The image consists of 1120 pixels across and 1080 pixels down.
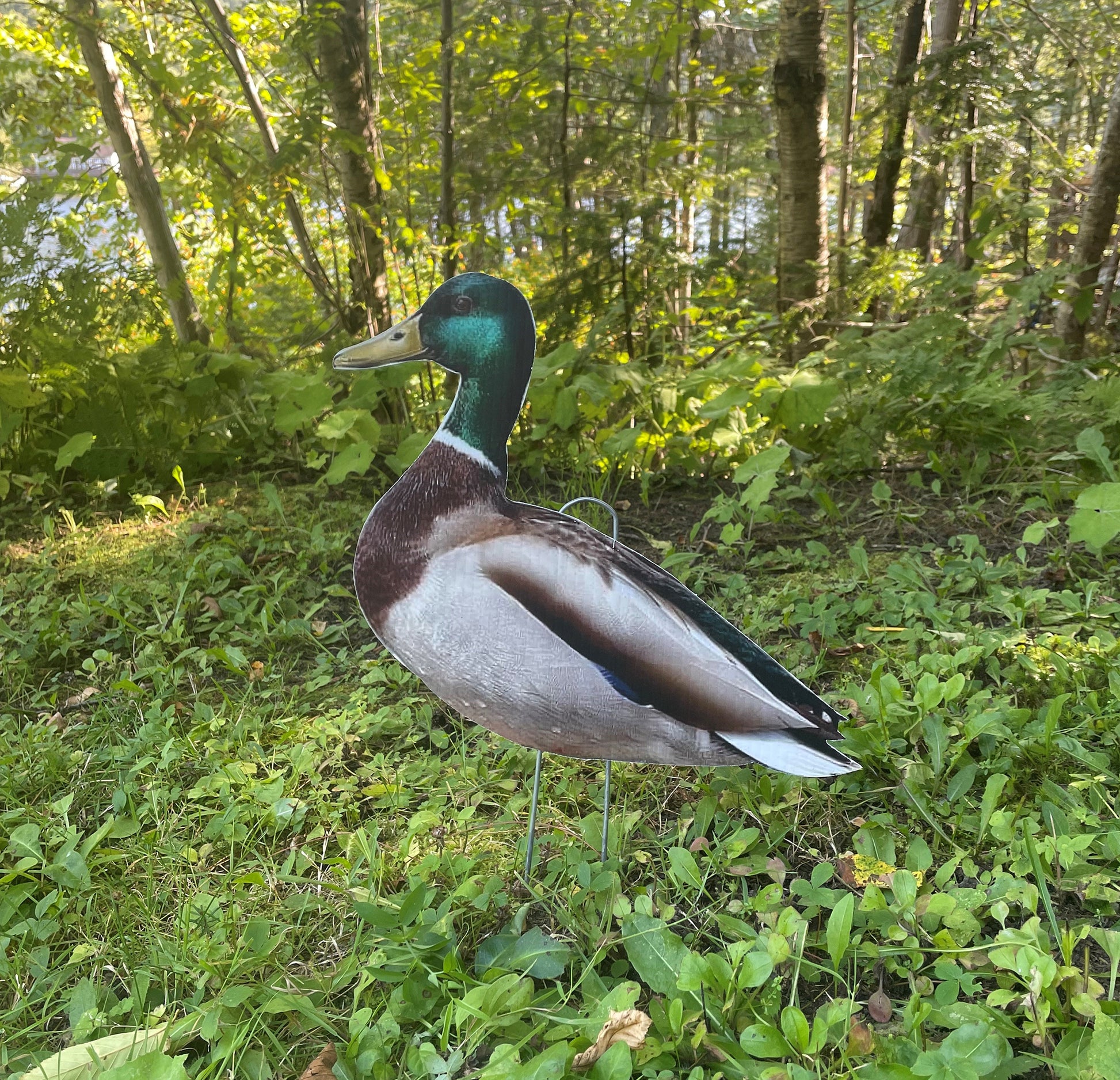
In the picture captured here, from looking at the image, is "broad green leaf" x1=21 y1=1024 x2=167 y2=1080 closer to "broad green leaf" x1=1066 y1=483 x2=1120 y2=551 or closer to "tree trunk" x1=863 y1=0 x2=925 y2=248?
"broad green leaf" x1=1066 y1=483 x2=1120 y2=551

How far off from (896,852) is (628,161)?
137 inches

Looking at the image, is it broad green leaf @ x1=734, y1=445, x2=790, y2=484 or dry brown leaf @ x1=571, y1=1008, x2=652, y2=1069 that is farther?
broad green leaf @ x1=734, y1=445, x2=790, y2=484

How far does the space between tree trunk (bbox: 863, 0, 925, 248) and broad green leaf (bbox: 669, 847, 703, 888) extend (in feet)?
12.0

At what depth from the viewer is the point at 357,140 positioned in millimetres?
3068

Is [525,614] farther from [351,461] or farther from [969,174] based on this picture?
[969,174]

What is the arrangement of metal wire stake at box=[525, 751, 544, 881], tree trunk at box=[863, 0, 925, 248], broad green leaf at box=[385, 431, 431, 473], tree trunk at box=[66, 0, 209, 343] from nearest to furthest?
metal wire stake at box=[525, 751, 544, 881]
broad green leaf at box=[385, 431, 431, 473]
tree trunk at box=[66, 0, 209, 343]
tree trunk at box=[863, 0, 925, 248]

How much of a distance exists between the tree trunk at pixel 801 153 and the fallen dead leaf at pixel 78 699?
10.8 feet

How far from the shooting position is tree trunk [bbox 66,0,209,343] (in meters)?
3.31

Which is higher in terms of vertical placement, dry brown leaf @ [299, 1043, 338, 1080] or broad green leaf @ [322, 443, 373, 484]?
broad green leaf @ [322, 443, 373, 484]

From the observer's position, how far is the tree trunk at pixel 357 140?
3180 millimetres

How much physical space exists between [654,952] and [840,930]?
0.28 metres

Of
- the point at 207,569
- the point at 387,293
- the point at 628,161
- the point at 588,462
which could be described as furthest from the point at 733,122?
the point at 207,569

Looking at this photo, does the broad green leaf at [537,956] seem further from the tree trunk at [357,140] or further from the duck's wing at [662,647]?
the tree trunk at [357,140]

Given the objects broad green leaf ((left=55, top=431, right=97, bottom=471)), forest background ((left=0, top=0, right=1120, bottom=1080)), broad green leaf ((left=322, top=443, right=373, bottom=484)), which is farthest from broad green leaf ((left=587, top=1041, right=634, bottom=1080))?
broad green leaf ((left=55, top=431, right=97, bottom=471))
